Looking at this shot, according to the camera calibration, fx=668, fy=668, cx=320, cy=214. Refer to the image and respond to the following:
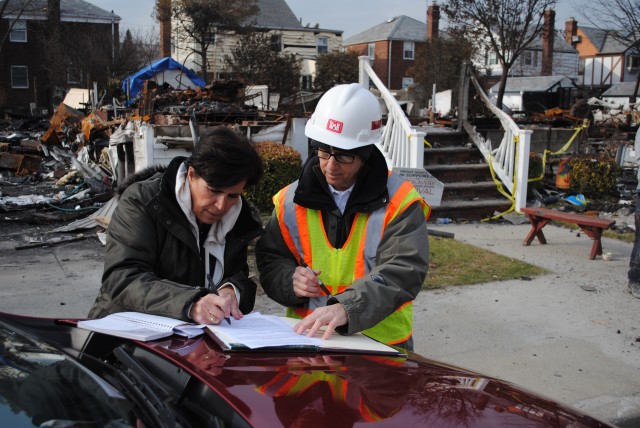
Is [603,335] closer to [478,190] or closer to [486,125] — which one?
[478,190]

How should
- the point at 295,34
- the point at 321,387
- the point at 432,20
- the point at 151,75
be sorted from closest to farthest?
the point at 321,387, the point at 151,75, the point at 295,34, the point at 432,20

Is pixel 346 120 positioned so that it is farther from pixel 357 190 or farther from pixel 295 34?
pixel 295 34

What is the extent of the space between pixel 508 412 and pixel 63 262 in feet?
22.4

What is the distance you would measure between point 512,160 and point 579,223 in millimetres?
3650

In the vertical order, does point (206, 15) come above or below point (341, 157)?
above

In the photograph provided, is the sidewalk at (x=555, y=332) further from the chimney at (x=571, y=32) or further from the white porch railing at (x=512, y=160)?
the chimney at (x=571, y=32)

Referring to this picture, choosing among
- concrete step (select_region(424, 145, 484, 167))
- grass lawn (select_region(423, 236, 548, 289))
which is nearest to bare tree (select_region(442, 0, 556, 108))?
concrete step (select_region(424, 145, 484, 167))

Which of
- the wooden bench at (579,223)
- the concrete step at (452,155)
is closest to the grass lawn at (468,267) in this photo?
the wooden bench at (579,223)

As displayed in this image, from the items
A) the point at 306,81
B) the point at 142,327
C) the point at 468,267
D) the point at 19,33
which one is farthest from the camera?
the point at 19,33

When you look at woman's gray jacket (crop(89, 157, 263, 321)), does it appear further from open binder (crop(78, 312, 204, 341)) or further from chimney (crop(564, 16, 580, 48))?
chimney (crop(564, 16, 580, 48))

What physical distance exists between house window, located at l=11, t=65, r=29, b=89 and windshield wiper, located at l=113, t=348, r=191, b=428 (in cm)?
4501

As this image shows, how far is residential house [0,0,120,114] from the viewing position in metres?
34.9

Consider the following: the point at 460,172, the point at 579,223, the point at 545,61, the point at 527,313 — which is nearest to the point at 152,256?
the point at 527,313

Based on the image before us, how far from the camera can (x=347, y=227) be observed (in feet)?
9.00
